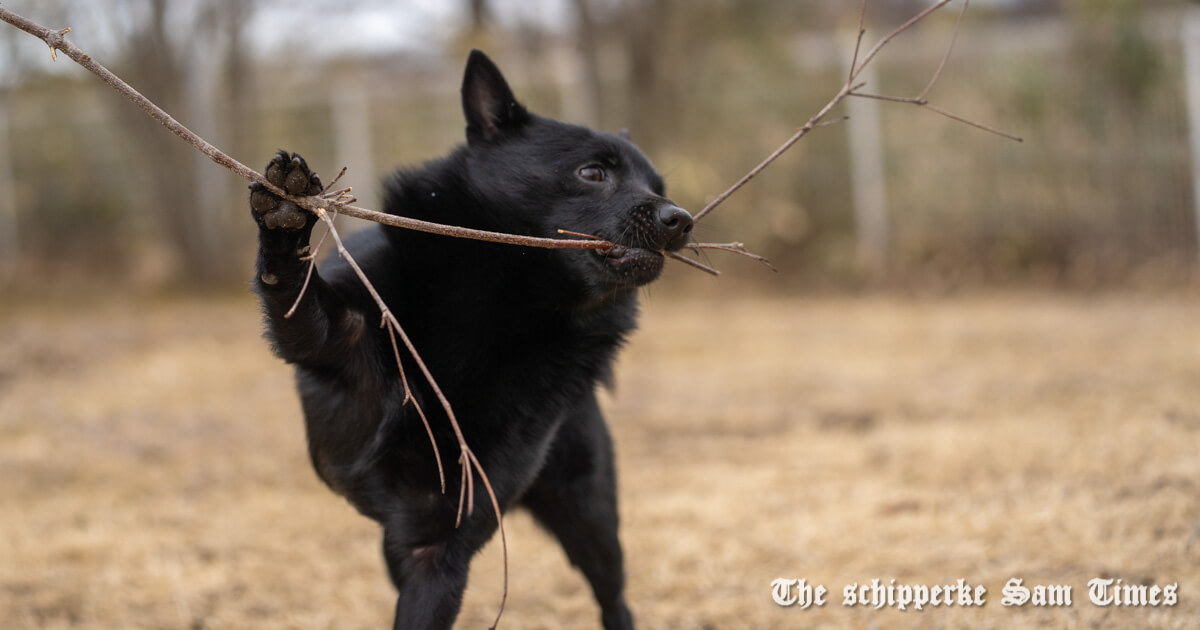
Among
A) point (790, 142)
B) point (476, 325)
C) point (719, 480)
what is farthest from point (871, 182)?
point (476, 325)

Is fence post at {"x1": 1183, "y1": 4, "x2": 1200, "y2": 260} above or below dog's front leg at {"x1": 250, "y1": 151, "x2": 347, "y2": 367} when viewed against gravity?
above

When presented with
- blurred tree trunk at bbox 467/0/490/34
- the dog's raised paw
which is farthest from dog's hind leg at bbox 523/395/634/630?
blurred tree trunk at bbox 467/0/490/34

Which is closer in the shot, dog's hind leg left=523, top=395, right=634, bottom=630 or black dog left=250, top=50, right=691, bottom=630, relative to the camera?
black dog left=250, top=50, right=691, bottom=630

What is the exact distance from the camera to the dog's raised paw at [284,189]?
66.1 inches

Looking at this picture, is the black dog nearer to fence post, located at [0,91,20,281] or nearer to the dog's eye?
the dog's eye

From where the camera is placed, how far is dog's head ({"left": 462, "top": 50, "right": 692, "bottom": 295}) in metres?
2.23

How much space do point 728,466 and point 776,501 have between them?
570mm

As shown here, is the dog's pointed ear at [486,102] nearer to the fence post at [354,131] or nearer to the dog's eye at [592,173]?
the dog's eye at [592,173]

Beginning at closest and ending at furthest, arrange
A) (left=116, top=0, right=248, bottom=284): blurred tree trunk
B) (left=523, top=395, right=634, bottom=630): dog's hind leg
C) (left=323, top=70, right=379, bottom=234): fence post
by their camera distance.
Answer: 1. (left=523, top=395, right=634, bottom=630): dog's hind leg
2. (left=116, top=0, right=248, bottom=284): blurred tree trunk
3. (left=323, top=70, right=379, bottom=234): fence post

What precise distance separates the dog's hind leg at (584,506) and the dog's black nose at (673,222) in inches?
22.3

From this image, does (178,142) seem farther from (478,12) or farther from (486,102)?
(486,102)

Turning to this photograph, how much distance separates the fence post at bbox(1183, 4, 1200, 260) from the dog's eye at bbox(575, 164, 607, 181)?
7.80m

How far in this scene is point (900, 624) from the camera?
2656 mm

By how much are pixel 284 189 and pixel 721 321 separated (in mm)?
6594
